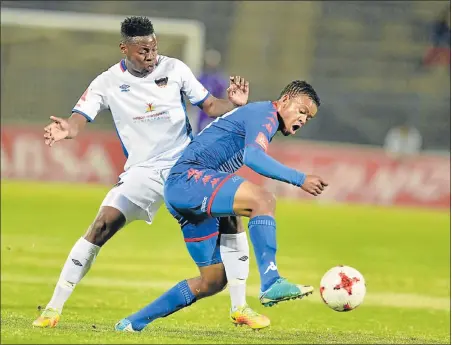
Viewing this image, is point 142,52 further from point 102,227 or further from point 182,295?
point 182,295

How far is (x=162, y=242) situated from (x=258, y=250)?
9748mm

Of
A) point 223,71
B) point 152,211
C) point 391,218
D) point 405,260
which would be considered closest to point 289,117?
point 152,211

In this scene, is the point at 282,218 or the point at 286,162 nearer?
the point at 282,218

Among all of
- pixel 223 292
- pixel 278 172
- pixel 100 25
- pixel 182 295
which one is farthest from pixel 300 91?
pixel 100 25

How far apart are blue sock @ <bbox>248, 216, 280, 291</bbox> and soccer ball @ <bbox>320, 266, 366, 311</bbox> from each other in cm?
55

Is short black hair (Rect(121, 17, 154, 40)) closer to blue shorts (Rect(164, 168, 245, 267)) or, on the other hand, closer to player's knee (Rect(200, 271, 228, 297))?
blue shorts (Rect(164, 168, 245, 267))

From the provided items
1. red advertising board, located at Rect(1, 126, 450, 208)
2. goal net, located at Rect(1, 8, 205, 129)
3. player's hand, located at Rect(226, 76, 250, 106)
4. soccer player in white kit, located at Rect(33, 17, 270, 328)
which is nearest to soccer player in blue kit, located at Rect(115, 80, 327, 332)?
soccer player in white kit, located at Rect(33, 17, 270, 328)

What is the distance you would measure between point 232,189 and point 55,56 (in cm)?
1707

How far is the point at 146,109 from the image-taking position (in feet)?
26.5

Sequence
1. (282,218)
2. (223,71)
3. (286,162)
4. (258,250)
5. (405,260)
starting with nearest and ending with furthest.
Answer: (258,250) → (405,260) → (282,218) → (286,162) → (223,71)

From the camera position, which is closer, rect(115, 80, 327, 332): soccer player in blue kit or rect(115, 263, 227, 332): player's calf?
rect(115, 80, 327, 332): soccer player in blue kit

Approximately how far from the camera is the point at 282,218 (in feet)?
66.1

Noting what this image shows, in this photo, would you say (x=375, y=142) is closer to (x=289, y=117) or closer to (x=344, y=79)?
(x=344, y=79)

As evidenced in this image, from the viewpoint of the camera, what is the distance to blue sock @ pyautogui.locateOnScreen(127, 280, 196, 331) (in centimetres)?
768
